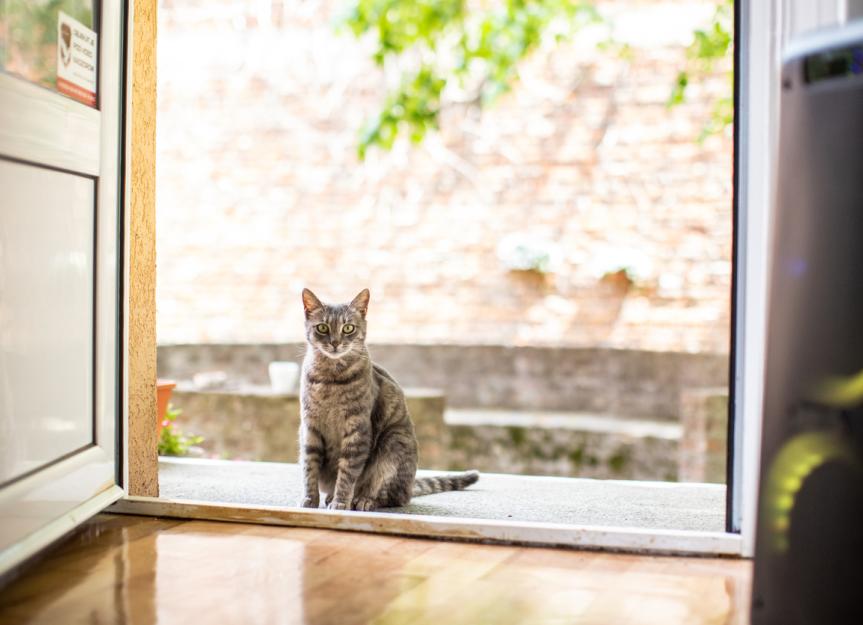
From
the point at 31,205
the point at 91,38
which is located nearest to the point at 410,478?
the point at 31,205

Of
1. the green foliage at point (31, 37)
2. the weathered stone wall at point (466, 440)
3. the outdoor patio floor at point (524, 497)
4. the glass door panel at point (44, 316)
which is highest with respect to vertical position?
the green foliage at point (31, 37)

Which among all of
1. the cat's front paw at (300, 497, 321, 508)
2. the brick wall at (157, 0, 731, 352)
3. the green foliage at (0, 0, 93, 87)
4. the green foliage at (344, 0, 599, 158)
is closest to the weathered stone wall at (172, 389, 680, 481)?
the brick wall at (157, 0, 731, 352)

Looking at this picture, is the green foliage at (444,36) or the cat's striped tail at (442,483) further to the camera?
the green foliage at (444,36)

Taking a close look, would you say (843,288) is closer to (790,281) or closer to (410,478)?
(790,281)

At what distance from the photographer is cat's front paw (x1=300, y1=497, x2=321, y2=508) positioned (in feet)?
8.25

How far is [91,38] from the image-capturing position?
2180 millimetres

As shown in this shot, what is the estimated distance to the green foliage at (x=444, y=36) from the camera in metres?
4.98

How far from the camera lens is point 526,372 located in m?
5.14

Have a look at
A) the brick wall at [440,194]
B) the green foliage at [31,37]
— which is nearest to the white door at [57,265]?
the green foliage at [31,37]

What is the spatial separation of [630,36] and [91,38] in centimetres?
377

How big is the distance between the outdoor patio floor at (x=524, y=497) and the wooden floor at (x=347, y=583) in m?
0.39

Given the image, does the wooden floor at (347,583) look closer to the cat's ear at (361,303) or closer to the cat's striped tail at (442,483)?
the cat's striped tail at (442,483)

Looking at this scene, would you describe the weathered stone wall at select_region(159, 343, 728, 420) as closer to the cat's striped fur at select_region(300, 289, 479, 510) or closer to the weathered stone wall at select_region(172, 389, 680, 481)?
the weathered stone wall at select_region(172, 389, 680, 481)

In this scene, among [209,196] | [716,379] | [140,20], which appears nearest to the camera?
[140,20]
